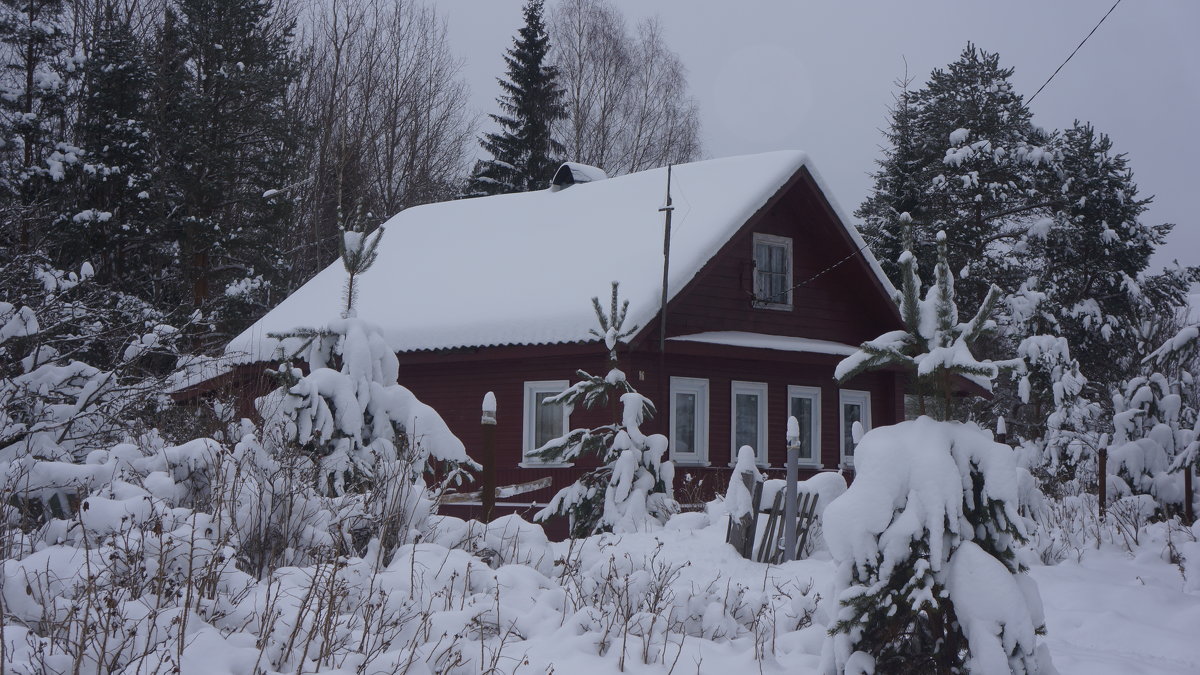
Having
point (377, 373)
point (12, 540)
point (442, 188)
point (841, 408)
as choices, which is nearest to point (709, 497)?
point (841, 408)

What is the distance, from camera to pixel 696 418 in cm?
1675

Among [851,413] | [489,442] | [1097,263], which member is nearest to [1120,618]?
[489,442]

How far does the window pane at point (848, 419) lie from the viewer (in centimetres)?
1844

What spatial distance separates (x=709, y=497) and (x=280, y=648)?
42.1 ft

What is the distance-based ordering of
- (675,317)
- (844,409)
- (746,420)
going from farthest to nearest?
(844,409) < (746,420) < (675,317)

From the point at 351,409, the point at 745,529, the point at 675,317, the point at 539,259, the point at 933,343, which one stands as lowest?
the point at 745,529

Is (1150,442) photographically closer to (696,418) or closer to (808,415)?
(808,415)

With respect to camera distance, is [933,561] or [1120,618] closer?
[933,561]

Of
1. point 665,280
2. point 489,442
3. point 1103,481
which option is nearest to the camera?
point 489,442

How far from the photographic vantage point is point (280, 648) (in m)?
4.23

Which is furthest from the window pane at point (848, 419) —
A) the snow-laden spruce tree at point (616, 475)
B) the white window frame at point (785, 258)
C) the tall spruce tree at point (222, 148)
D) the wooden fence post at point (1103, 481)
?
the tall spruce tree at point (222, 148)

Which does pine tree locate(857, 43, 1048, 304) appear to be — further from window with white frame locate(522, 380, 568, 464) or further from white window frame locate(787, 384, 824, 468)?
window with white frame locate(522, 380, 568, 464)

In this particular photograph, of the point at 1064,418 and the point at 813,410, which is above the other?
the point at 813,410

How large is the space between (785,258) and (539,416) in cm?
Result: 522
